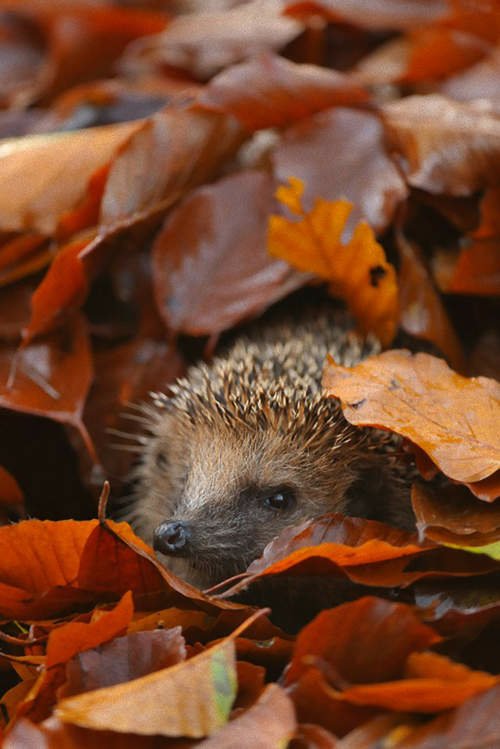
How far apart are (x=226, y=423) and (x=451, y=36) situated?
1.08 meters

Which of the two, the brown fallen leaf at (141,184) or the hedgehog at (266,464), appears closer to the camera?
the hedgehog at (266,464)

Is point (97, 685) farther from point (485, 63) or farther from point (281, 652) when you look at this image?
point (485, 63)

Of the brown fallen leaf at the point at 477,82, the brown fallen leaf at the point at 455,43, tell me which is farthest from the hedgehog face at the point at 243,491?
the brown fallen leaf at the point at 455,43

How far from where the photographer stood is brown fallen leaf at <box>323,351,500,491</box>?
1.24 m

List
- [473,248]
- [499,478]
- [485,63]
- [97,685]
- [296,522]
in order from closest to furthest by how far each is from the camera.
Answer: [97,685], [499,478], [296,522], [473,248], [485,63]

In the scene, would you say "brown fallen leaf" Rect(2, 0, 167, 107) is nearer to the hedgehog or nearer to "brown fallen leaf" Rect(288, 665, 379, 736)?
the hedgehog

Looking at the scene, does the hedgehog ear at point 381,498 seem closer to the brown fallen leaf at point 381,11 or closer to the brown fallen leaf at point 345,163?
the brown fallen leaf at point 345,163

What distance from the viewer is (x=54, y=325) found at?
66.3 inches

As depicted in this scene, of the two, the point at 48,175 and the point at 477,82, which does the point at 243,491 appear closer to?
the point at 48,175

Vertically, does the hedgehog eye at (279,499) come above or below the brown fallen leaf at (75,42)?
below

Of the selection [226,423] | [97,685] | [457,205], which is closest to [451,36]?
[457,205]

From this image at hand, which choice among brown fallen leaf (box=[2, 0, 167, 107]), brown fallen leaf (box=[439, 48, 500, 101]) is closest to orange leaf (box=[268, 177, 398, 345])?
brown fallen leaf (box=[439, 48, 500, 101])

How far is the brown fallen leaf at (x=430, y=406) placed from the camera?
4.07 feet

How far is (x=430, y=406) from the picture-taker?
1.32m
